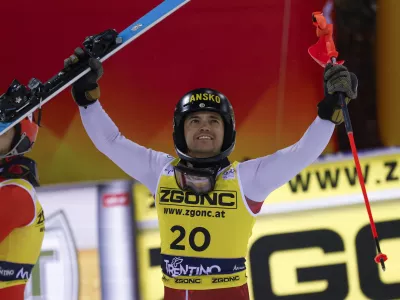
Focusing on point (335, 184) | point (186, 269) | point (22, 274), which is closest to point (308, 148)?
point (186, 269)

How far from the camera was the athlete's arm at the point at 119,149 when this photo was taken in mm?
2428

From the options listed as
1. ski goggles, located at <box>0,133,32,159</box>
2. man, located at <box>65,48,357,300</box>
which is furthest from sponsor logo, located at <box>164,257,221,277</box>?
ski goggles, located at <box>0,133,32,159</box>

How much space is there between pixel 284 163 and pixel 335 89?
354mm

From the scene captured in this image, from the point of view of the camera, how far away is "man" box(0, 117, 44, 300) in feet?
8.29

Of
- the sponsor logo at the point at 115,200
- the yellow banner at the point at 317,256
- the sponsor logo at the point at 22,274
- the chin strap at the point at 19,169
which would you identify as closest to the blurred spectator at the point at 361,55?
the yellow banner at the point at 317,256

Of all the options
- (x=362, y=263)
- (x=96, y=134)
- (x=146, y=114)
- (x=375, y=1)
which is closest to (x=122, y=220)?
(x=146, y=114)

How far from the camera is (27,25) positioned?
4109 millimetres

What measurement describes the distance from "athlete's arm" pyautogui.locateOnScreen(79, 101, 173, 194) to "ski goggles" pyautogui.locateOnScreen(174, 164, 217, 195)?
177mm

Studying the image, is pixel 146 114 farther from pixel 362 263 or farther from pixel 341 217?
pixel 362 263

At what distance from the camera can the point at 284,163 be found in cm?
224

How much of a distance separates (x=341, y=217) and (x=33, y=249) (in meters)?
1.97

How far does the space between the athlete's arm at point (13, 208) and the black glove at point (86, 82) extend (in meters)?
0.53

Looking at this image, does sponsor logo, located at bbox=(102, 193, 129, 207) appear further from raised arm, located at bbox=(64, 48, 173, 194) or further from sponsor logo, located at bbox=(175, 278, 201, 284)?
sponsor logo, located at bbox=(175, 278, 201, 284)

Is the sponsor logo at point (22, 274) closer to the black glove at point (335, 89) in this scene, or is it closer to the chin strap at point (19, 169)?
the chin strap at point (19, 169)
